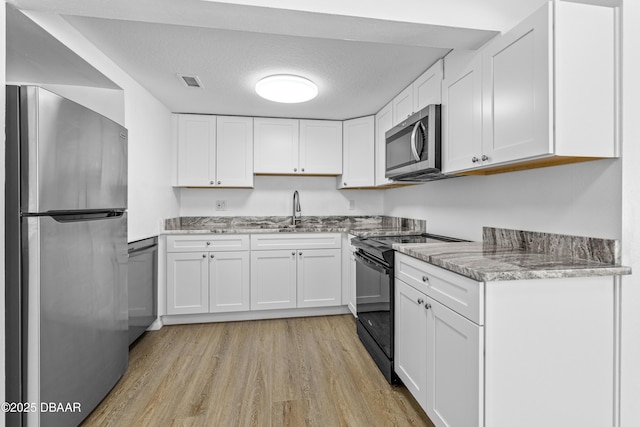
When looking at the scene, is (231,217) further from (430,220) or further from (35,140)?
(35,140)

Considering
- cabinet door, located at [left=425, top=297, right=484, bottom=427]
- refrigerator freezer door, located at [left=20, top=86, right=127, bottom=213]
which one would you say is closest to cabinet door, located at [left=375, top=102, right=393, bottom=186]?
cabinet door, located at [left=425, top=297, right=484, bottom=427]

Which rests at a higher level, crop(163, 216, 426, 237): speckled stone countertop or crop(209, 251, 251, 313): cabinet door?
crop(163, 216, 426, 237): speckled stone countertop

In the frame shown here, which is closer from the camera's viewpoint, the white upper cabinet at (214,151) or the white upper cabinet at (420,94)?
the white upper cabinet at (420,94)

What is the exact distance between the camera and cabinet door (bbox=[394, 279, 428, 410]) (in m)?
1.62

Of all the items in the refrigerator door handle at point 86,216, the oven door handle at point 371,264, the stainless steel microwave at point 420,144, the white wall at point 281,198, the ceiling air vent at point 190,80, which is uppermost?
the ceiling air vent at point 190,80

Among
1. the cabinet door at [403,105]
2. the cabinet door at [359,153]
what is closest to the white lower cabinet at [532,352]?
the cabinet door at [403,105]

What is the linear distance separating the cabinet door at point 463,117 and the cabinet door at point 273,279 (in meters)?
1.85

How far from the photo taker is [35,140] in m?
→ 1.29

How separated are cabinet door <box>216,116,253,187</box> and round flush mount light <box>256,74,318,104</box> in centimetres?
103

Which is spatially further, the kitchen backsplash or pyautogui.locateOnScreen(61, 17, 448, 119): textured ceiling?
the kitchen backsplash

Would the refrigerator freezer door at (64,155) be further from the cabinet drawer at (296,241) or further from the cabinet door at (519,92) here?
the cabinet door at (519,92)

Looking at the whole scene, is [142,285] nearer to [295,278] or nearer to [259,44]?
[295,278]

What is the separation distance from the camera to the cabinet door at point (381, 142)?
310 cm

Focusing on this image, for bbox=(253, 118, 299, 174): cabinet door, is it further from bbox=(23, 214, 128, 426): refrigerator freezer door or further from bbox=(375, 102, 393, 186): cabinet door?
bbox=(23, 214, 128, 426): refrigerator freezer door
